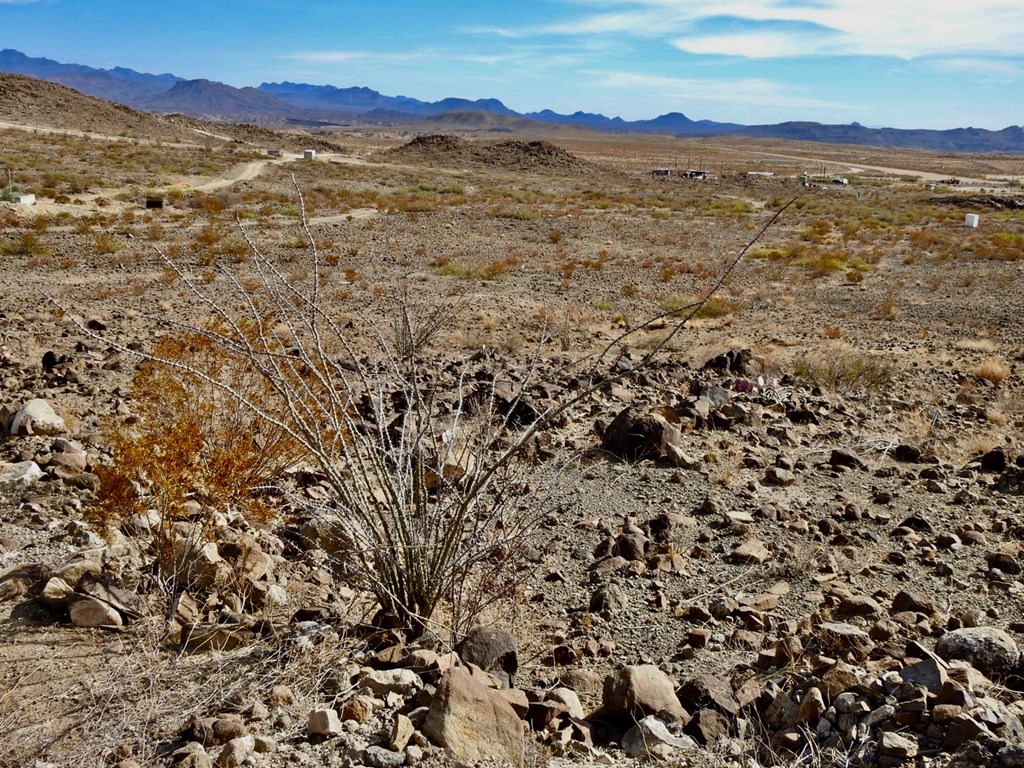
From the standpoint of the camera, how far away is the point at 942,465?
20.5 feet

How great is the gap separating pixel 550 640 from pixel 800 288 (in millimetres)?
14483

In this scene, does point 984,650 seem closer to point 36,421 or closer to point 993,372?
point 36,421

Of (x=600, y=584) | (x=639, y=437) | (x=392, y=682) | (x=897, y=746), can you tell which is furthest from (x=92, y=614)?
(x=639, y=437)

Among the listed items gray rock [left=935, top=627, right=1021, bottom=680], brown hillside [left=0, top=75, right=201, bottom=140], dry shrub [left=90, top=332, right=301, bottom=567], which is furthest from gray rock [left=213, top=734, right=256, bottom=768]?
→ brown hillside [left=0, top=75, right=201, bottom=140]

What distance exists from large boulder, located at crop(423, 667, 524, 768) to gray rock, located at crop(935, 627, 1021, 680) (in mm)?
1843

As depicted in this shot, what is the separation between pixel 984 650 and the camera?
3.34 meters

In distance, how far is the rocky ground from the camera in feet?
9.13

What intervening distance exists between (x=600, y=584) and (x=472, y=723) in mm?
1635

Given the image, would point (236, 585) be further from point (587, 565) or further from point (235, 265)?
point (235, 265)

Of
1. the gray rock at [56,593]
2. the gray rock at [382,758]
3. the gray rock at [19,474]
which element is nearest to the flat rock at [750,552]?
the gray rock at [382,758]

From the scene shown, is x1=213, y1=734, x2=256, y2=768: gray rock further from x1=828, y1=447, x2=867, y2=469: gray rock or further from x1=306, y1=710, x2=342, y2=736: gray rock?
x1=828, y1=447, x2=867, y2=469: gray rock

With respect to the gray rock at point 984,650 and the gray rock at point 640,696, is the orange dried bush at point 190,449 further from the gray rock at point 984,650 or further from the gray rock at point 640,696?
the gray rock at point 984,650

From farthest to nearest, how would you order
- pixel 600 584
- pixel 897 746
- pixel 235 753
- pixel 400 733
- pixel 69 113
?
1. pixel 69 113
2. pixel 600 584
3. pixel 897 746
4. pixel 400 733
5. pixel 235 753

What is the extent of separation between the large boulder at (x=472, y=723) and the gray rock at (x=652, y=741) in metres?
0.42
